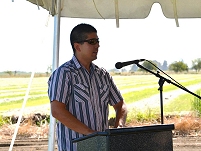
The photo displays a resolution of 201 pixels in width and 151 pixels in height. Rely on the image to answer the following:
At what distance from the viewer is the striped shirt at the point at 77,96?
2.44 metres

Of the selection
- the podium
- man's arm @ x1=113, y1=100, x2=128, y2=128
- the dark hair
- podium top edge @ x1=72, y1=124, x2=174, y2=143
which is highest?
the dark hair

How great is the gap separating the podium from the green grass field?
5.67 m

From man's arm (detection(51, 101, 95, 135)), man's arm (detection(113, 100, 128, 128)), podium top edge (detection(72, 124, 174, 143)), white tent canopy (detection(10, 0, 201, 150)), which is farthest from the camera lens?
white tent canopy (detection(10, 0, 201, 150))

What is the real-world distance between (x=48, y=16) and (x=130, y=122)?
401 cm

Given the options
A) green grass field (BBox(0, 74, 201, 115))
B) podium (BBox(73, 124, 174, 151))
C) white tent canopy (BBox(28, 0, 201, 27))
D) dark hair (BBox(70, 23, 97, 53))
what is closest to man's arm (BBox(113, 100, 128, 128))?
dark hair (BBox(70, 23, 97, 53))

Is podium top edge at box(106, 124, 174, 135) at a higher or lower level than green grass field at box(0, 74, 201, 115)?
lower

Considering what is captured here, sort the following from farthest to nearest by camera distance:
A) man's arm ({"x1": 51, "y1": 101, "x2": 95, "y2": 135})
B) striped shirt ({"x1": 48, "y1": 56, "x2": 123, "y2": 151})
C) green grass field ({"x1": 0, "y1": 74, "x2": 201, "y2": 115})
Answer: green grass field ({"x1": 0, "y1": 74, "x2": 201, "y2": 115}) < striped shirt ({"x1": 48, "y1": 56, "x2": 123, "y2": 151}) < man's arm ({"x1": 51, "y1": 101, "x2": 95, "y2": 135})

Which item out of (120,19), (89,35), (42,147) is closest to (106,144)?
(89,35)

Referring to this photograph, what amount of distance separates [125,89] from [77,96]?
5.58 metres

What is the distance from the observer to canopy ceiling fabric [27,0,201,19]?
13.2 feet

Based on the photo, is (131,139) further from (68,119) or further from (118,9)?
(118,9)

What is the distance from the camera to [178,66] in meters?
8.00

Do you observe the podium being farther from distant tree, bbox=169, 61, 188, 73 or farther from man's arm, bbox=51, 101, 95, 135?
distant tree, bbox=169, 61, 188, 73

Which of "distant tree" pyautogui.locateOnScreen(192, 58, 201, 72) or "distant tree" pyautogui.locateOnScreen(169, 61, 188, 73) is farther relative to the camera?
"distant tree" pyautogui.locateOnScreen(192, 58, 201, 72)
